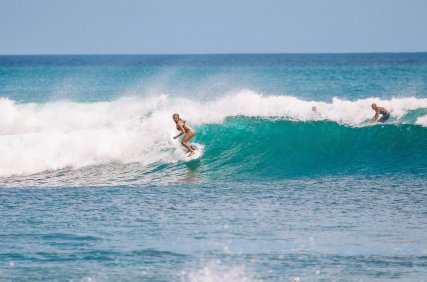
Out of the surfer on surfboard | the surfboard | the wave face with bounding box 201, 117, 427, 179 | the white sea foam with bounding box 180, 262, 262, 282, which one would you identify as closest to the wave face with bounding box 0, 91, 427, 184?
the wave face with bounding box 201, 117, 427, 179

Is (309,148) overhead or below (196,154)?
overhead

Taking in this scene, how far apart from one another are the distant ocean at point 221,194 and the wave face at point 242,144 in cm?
5

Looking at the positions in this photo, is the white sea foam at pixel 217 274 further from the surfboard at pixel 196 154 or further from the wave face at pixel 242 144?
the surfboard at pixel 196 154

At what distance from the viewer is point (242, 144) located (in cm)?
1923

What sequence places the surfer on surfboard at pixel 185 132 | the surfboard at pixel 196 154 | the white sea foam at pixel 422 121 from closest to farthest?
the surfer on surfboard at pixel 185 132 → the surfboard at pixel 196 154 → the white sea foam at pixel 422 121

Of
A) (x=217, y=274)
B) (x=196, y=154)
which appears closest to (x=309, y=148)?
(x=196, y=154)

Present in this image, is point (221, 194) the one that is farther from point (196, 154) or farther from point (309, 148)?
point (309, 148)

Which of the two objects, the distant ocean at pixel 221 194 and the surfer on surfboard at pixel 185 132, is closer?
the distant ocean at pixel 221 194

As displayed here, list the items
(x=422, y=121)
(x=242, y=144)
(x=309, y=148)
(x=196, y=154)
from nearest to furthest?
(x=196, y=154), (x=309, y=148), (x=242, y=144), (x=422, y=121)

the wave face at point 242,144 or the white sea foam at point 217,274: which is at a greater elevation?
the wave face at point 242,144

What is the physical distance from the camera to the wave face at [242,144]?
1700 centimetres

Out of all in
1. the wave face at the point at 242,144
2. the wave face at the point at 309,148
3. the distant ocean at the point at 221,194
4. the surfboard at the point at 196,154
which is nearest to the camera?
the distant ocean at the point at 221,194

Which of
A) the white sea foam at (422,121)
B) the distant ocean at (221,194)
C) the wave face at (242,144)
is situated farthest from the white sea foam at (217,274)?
the white sea foam at (422,121)

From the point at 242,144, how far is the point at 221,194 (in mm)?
5414
